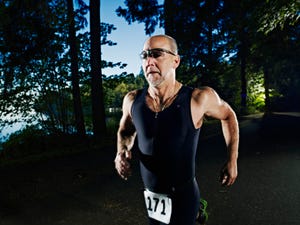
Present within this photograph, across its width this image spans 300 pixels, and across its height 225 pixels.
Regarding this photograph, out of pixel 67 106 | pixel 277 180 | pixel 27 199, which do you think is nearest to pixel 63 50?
pixel 67 106

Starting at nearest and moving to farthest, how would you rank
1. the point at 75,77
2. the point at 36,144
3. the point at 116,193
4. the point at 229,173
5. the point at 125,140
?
1. the point at 229,173
2. the point at 125,140
3. the point at 116,193
4. the point at 36,144
5. the point at 75,77

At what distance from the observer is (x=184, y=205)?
1585 millimetres

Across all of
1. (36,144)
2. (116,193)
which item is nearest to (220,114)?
(116,193)

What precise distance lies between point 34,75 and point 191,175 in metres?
8.08

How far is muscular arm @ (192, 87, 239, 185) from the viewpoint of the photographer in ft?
4.99

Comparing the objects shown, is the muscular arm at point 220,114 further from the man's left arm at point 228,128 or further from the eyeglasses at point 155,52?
the eyeglasses at point 155,52

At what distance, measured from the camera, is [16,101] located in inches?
293

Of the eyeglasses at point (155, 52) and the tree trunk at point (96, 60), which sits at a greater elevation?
the tree trunk at point (96, 60)

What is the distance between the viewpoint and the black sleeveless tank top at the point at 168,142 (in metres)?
1.48

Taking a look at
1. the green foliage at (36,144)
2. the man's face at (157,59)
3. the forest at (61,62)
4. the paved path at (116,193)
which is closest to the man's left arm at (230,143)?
the man's face at (157,59)

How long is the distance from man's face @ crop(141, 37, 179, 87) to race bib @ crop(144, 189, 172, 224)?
0.83 metres

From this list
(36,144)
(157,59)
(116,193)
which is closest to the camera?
(157,59)

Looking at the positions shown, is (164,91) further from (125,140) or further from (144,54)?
(125,140)

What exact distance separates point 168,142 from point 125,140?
563mm
